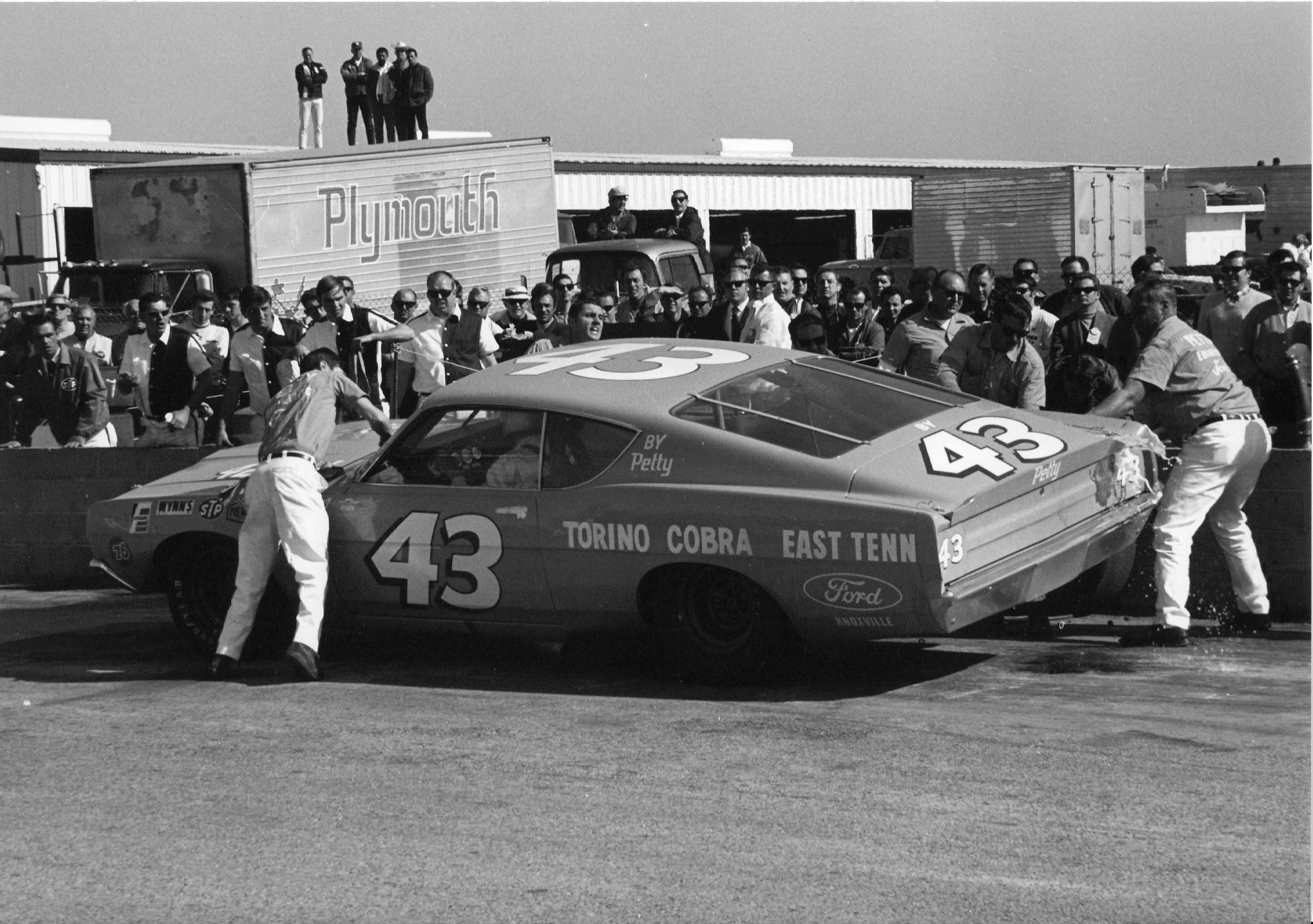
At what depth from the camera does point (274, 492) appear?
25.8 ft

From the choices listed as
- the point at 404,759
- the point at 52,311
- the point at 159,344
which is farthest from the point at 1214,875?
the point at 52,311

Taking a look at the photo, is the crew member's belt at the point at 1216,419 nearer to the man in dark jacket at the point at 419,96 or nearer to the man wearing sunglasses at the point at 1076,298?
the man wearing sunglasses at the point at 1076,298

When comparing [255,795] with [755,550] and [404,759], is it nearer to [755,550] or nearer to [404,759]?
[404,759]

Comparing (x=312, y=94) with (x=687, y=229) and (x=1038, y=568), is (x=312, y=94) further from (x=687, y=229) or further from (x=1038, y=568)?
(x=1038, y=568)

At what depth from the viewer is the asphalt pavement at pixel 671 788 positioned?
4711 millimetres

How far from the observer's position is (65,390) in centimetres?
1238

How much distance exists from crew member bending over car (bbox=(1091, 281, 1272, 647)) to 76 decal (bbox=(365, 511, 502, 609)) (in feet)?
9.43

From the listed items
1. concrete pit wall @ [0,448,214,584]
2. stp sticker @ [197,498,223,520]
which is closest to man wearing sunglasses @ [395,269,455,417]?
concrete pit wall @ [0,448,214,584]

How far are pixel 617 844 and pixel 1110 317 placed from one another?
621cm

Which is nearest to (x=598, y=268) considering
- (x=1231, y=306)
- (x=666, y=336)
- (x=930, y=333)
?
(x=666, y=336)

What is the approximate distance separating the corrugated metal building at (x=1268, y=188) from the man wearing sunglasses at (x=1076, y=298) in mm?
19317

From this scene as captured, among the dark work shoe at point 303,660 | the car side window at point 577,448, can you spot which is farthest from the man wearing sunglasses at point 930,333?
the dark work shoe at point 303,660

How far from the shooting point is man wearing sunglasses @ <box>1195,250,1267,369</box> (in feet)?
33.0

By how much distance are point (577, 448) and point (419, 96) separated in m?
16.2
